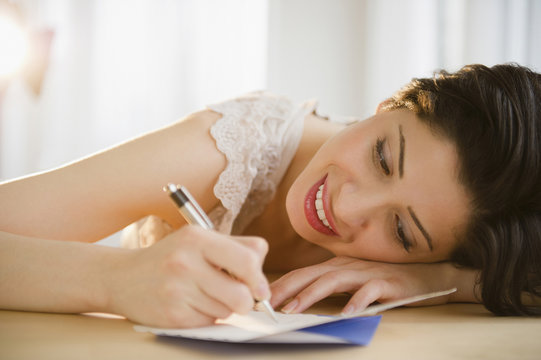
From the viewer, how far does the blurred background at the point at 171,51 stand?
2.88 meters

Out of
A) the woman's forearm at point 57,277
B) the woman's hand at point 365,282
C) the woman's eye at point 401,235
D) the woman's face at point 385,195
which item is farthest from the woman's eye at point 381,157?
the woman's forearm at point 57,277

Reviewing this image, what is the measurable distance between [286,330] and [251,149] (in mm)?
692

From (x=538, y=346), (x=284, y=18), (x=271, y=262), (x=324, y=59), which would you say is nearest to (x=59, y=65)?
(x=284, y=18)

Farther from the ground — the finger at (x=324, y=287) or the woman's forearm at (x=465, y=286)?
the finger at (x=324, y=287)

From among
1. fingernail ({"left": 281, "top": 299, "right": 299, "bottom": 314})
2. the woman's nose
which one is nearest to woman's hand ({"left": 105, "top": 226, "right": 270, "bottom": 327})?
fingernail ({"left": 281, "top": 299, "right": 299, "bottom": 314})

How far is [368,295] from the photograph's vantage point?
957 mm

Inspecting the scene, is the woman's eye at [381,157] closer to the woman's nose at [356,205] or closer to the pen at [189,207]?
the woman's nose at [356,205]

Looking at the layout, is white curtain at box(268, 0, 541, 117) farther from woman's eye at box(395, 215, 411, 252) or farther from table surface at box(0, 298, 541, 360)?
table surface at box(0, 298, 541, 360)

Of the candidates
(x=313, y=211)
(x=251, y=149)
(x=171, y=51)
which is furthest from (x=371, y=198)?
(x=171, y=51)

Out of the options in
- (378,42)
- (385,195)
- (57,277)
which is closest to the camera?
(57,277)

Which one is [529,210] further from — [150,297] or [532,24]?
[532,24]

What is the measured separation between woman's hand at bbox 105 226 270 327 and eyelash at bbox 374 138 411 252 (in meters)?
0.48

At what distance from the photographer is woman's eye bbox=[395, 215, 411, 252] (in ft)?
3.62

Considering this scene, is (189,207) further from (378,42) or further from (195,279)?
(378,42)
